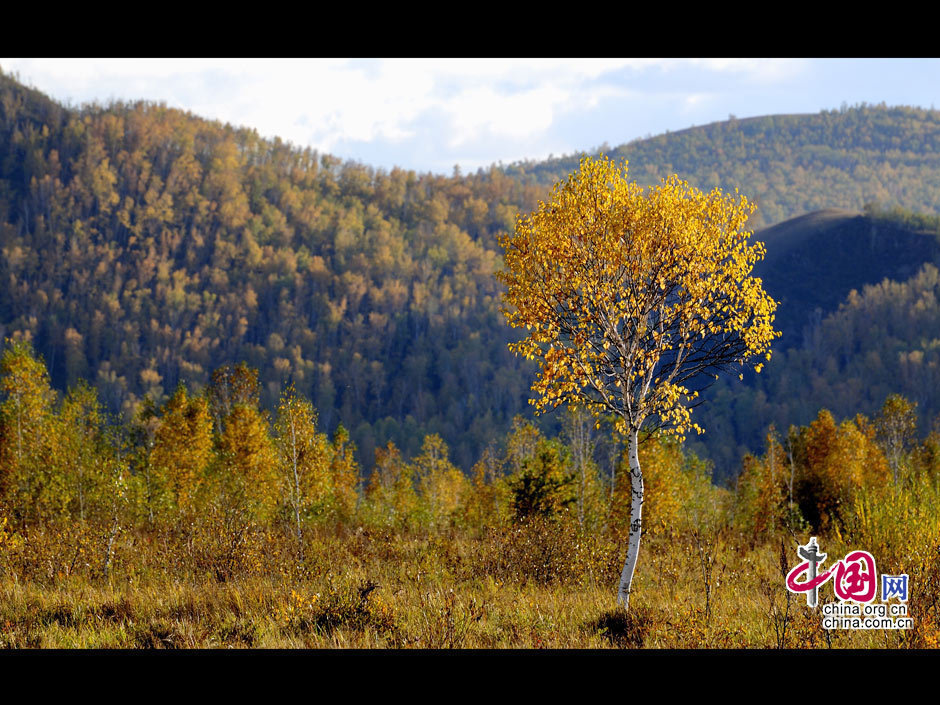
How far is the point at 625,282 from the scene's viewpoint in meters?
12.7

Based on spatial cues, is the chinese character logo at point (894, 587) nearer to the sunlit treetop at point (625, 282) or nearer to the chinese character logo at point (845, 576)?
the chinese character logo at point (845, 576)

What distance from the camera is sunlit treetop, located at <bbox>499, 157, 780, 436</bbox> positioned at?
12227 millimetres

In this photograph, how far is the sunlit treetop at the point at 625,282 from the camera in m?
12.2

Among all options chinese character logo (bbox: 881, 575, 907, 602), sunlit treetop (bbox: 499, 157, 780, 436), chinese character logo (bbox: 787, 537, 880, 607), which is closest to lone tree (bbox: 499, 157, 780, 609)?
sunlit treetop (bbox: 499, 157, 780, 436)

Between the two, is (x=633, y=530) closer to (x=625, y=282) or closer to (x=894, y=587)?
(x=894, y=587)

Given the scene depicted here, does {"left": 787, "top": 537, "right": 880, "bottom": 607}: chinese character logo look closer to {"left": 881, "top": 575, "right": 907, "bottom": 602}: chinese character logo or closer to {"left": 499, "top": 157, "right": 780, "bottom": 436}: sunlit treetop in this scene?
{"left": 881, "top": 575, "right": 907, "bottom": 602}: chinese character logo

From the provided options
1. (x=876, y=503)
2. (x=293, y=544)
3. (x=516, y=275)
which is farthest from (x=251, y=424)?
(x=876, y=503)

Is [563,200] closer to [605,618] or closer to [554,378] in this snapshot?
[554,378]

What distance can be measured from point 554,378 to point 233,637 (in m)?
6.20

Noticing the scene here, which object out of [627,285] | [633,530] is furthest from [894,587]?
[627,285]

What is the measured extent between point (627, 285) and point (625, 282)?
6cm

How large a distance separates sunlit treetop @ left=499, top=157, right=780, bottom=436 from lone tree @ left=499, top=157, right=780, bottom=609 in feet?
0.06

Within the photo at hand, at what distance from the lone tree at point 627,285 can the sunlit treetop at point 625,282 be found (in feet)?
Answer: 0.06

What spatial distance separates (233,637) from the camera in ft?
32.5
